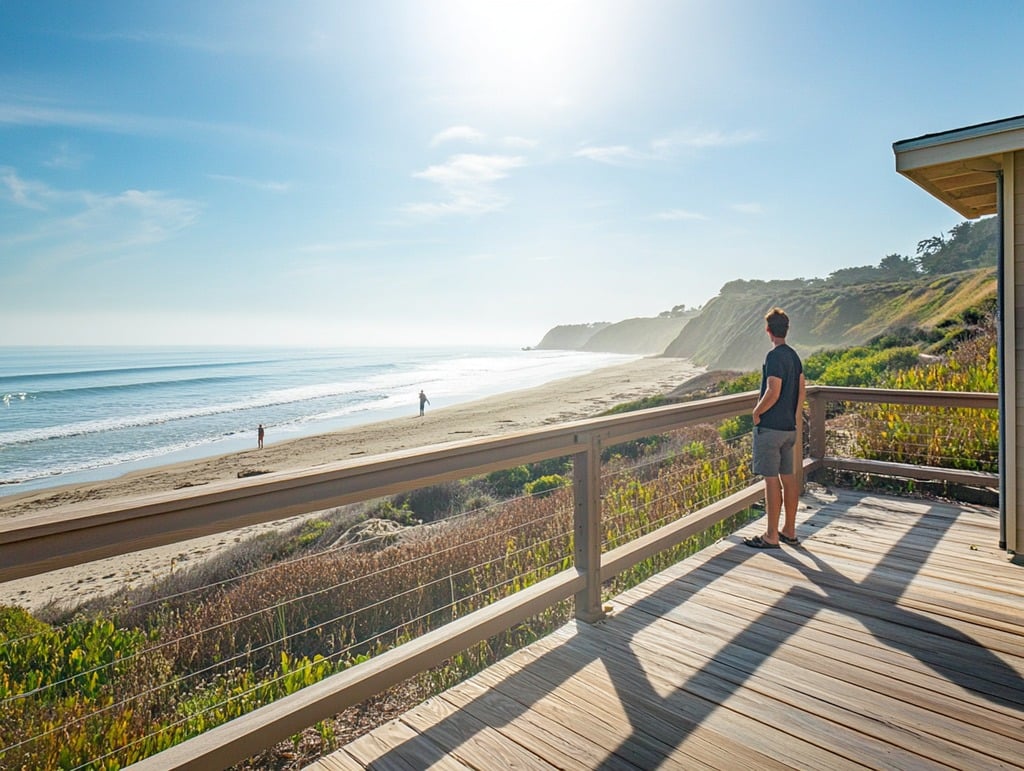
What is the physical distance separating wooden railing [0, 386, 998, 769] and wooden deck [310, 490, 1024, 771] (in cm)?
25

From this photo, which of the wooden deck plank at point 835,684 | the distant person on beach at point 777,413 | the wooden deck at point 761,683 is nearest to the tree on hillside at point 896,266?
the distant person on beach at point 777,413

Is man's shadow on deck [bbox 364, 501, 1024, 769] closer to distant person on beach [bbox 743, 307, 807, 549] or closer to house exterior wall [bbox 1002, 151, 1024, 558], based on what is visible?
distant person on beach [bbox 743, 307, 807, 549]

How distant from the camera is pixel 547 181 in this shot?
28.3 m

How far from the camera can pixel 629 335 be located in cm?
12056

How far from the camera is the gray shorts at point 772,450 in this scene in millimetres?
3732

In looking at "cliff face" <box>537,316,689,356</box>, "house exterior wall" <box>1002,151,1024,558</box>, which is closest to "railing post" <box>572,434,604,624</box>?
"house exterior wall" <box>1002,151,1024,558</box>

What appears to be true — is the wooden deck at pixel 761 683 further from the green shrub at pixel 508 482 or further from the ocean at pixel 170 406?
the ocean at pixel 170 406

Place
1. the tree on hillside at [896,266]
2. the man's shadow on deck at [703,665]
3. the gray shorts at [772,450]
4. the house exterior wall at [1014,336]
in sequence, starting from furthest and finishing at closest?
the tree on hillside at [896,266], the gray shorts at [772,450], the house exterior wall at [1014,336], the man's shadow on deck at [703,665]

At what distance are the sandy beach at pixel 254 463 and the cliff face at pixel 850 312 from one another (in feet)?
37.4

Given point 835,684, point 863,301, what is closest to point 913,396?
point 835,684

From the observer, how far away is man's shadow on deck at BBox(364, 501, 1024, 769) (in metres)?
2.04

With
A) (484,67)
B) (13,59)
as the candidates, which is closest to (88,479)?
(484,67)

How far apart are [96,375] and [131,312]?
31.6 meters

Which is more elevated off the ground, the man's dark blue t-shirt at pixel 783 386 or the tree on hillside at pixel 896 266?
the tree on hillside at pixel 896 266
